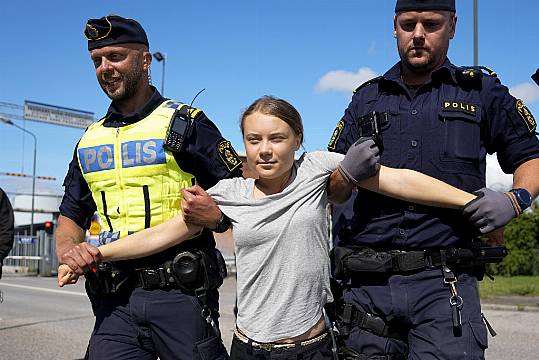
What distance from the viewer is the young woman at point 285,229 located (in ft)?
8.90

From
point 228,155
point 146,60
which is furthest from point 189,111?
point 146,60

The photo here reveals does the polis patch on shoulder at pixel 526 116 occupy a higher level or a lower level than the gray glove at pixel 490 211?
higher

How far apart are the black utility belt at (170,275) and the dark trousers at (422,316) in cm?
73

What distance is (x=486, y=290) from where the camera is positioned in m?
17.6

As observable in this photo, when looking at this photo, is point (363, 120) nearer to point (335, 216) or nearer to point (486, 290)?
point (335, 216)

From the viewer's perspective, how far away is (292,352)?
2.70 m

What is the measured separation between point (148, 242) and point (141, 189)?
12.5 inches

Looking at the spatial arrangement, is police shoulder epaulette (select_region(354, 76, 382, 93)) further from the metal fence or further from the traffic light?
the metal fence

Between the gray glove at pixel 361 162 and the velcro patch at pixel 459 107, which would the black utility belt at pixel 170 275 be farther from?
the velcro patch at pixel 459 107

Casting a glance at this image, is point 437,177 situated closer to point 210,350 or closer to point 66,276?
point 210,350

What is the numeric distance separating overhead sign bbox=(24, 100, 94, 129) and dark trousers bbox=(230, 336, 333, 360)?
5478 cm

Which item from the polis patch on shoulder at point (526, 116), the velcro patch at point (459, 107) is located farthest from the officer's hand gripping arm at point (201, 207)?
the polis patch on shoulder at point (526, 116)

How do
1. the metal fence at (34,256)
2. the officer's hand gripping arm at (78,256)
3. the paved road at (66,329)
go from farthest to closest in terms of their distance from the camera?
the metal fence at (34,256) → the paved road at (66,329) → the officer's hand gripping arm at (78,256)

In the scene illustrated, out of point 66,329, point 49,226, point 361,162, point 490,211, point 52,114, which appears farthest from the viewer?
point 52,114
